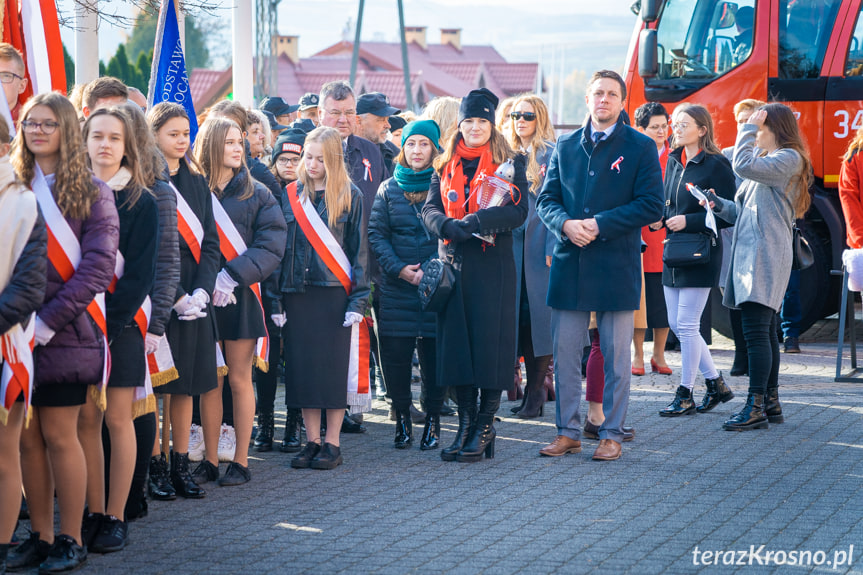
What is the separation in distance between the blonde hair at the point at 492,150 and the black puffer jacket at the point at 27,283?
2.73 metres

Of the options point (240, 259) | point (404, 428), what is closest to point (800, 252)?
point (404, 428)

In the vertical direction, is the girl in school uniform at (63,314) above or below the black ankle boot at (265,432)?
above

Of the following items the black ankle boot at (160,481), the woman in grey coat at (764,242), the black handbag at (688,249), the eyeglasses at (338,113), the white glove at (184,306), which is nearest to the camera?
the white glove at (184,306)

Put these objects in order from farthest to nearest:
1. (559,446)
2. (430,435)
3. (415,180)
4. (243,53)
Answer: (243,53)
(430,435)
(415,180)
(559,446)

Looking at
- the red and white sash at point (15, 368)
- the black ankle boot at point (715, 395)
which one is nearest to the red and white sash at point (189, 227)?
the red and white sash at point (15, 368)

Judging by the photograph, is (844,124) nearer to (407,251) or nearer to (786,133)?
(786,133)

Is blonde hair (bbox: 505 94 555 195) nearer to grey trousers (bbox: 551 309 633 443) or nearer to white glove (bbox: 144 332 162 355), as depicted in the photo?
grey trousers (bbox: 551 309 633 443)

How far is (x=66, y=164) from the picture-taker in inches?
168

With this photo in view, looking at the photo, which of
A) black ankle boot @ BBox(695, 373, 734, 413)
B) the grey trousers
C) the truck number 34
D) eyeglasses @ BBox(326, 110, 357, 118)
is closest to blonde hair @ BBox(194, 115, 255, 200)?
the grey trousers

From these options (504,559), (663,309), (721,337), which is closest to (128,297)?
(504,559)

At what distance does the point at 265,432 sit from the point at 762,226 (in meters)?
3.30

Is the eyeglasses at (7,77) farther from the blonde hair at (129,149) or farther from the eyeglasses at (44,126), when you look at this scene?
the eyeglasses at (44,126)

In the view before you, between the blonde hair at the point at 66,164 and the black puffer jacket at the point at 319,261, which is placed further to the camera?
the black puffer jacket at the point at 319,261

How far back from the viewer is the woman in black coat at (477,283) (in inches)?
245
